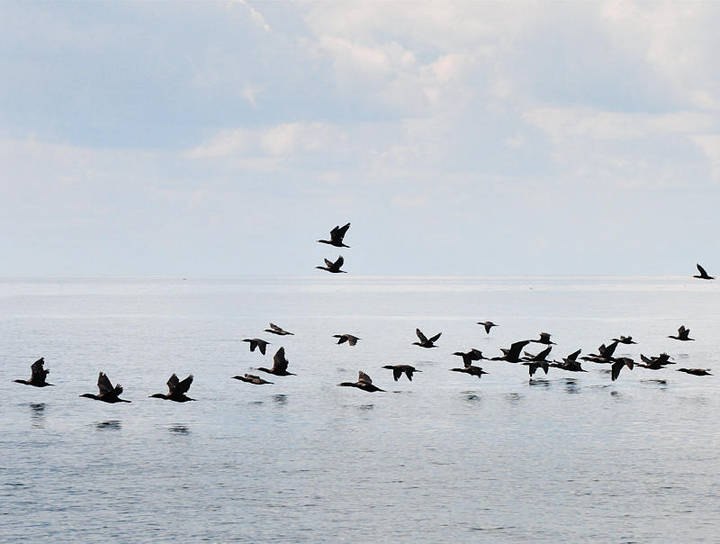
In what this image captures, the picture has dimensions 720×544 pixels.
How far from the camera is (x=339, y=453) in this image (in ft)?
163

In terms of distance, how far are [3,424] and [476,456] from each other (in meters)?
26.7

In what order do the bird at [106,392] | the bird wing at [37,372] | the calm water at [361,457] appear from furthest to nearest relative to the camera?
1. the bird wing at [37,372]
2. the bird at [106,392]
3. the calm water at [361,457]

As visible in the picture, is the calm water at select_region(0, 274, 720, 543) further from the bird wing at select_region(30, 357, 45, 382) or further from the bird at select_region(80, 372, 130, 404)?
the bird wing at select_region(30, 357, 45, 382)

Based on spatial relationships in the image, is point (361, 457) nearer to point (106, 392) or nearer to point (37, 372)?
point (106, 392)

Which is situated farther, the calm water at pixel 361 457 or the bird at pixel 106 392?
the bird at pixel 106 392

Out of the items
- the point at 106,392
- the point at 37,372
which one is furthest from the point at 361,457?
the point at 37,372

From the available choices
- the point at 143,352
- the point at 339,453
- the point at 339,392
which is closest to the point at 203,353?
the point at 143,352

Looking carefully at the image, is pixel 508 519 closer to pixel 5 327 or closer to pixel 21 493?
pixel 21 493

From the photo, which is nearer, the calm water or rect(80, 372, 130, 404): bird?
the calm water

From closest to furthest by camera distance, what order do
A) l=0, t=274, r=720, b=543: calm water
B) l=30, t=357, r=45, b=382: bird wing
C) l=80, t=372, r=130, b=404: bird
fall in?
l=0, t=274, r=720, b=543: calm water < l=80, t=372, r=130, b=404: bird < l=30, t=357, r=45, b=382: bird wing

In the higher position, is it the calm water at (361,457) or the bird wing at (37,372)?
the bird wing at (37,372)

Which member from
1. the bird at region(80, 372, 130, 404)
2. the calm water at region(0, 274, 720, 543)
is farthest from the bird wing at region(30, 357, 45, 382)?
the bird at region(80, 372, 130, 404)

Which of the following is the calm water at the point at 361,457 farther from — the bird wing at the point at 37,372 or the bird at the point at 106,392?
the bird wing at the point at 37,372

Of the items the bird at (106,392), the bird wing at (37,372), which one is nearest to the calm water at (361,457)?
the bird at (106,392)
